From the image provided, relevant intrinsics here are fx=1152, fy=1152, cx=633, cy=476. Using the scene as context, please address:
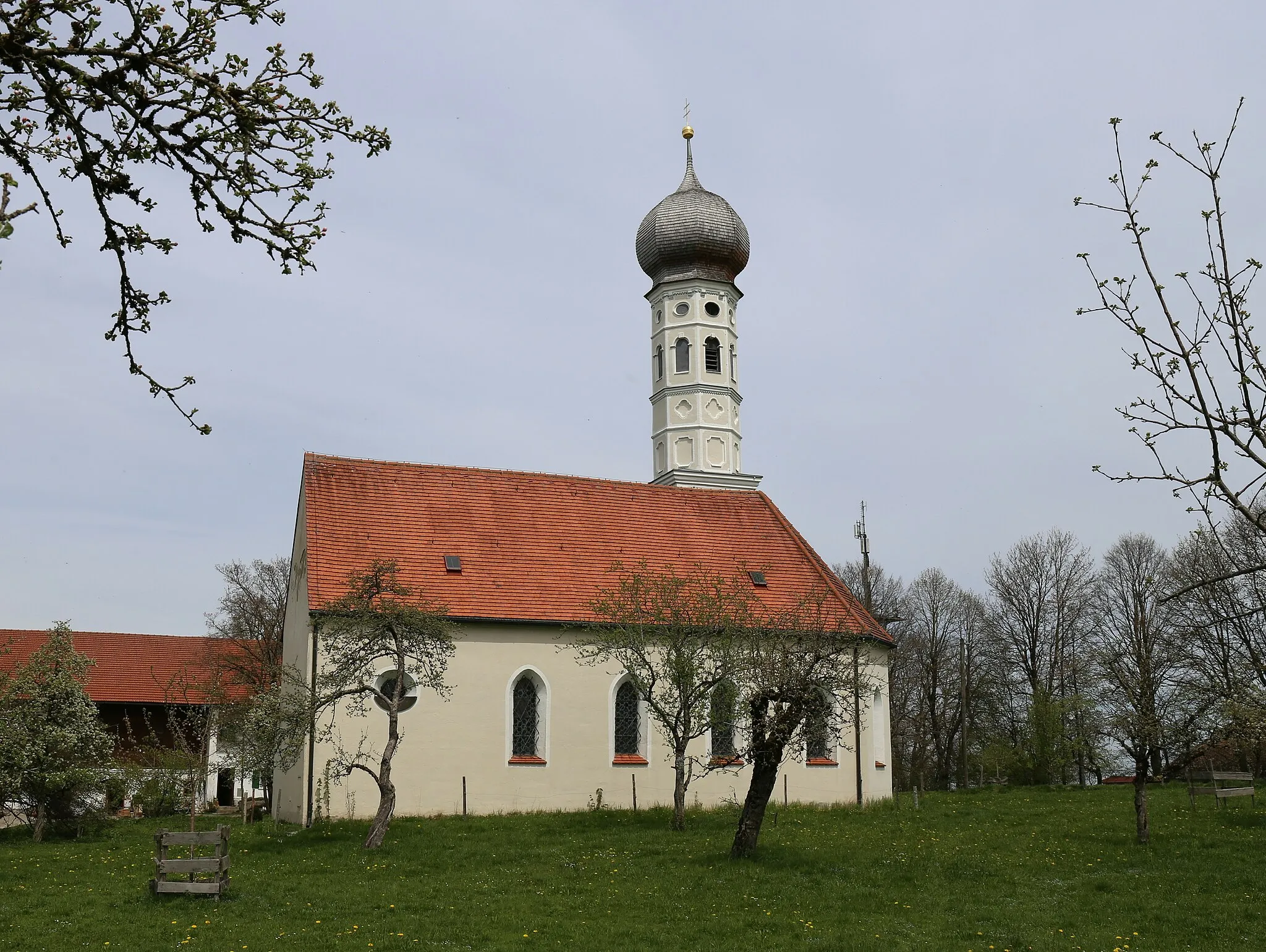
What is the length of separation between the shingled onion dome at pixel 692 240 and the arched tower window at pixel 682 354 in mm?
2448

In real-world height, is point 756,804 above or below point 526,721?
below

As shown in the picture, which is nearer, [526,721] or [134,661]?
[526,721]

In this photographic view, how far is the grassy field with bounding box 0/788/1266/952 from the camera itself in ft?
41.9

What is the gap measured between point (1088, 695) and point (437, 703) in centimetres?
2507

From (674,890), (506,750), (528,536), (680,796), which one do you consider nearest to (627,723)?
(506,750)

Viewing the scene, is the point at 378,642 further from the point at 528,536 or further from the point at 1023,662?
the point at 1023,662

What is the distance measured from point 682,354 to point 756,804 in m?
25.7

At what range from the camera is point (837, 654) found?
1850 centimetres

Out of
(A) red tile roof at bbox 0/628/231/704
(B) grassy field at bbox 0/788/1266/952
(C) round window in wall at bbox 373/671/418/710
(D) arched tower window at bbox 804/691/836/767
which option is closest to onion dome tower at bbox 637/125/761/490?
(C) round window in wall at bbox 373/671/418/710

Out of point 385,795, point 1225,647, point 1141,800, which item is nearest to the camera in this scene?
point 1225,647

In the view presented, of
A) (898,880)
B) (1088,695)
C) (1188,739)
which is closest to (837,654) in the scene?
(898,880)

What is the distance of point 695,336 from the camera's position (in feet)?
135

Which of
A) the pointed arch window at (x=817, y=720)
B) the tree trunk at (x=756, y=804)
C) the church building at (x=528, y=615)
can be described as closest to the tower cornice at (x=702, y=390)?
the church building at (x=528, y=615)

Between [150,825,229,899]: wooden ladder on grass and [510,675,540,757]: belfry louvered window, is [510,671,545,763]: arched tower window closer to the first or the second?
[510,675,540,757]: belfry louvered window
